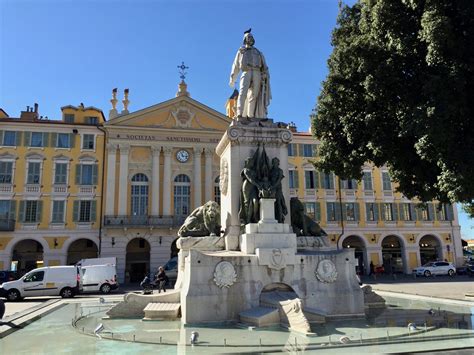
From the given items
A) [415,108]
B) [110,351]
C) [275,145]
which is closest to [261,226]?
[275,145]

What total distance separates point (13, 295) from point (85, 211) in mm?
15760

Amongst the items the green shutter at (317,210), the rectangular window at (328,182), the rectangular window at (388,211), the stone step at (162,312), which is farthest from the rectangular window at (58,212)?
the rectangular window at (388,211)

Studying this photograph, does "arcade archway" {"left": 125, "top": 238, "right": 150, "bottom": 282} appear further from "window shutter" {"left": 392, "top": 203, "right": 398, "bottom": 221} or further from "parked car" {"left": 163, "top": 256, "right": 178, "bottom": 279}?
"window shutter" {"left": 392, "top": 203, "right": 398, "bottom": 221}

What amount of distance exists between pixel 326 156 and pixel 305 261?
7048 mm

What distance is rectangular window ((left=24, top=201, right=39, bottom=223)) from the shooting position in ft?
115

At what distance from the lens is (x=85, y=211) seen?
36094mm

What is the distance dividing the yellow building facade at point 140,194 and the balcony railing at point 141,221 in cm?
9

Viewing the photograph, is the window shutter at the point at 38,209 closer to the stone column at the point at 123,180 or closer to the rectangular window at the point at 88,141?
the rectangular window at the point at 88,141

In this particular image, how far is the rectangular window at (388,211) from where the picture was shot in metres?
41.7

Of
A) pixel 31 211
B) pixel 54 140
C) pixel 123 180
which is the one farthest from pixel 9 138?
pixel 123 180

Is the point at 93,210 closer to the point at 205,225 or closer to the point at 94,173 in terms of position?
the point at 94,173

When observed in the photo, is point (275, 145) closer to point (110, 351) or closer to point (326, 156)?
point (326, 156)

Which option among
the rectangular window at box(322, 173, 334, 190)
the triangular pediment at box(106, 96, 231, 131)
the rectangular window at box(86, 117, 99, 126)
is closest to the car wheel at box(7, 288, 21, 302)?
the triangular pediment at box(106, 96, 231, 131)

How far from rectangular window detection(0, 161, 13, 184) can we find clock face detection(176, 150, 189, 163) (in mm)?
13855
